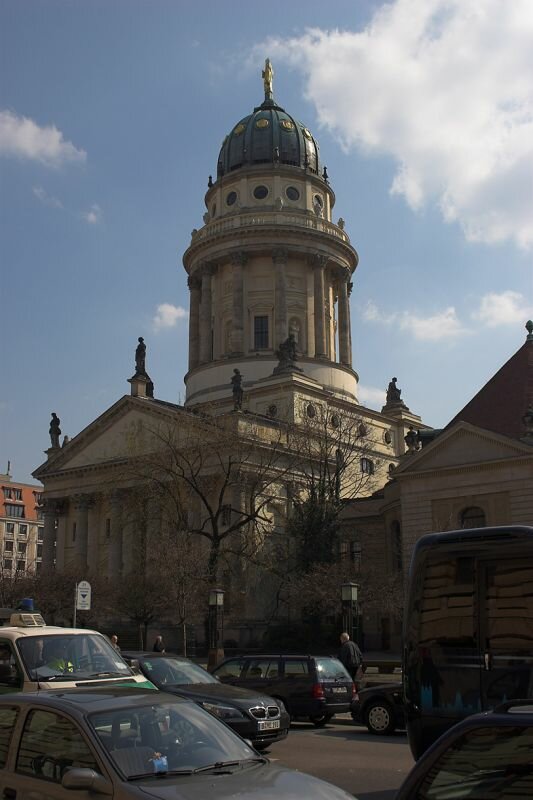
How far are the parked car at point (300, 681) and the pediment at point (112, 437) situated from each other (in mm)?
36026

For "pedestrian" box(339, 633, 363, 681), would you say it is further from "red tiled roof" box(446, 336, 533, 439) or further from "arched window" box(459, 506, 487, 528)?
"red tiled roof" box(446, 336, 533, 439)

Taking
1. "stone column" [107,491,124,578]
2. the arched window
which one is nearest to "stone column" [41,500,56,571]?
"stone column" [107,491,124,578]

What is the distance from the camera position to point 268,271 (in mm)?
71000

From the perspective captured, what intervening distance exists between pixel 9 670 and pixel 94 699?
5107 millimetres

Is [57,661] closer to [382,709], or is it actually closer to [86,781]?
[86,781]

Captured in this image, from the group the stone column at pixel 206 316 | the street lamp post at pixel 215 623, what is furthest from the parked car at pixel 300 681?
the stone column at pixel 206 316

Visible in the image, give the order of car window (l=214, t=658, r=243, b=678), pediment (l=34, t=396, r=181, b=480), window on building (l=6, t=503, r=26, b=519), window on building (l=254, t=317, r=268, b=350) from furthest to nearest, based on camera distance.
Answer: window on building (l=6, t=503, r=26, b=519)
window on building (l=254, t=317, r=268, b=350)
pediment (l=34, t=396, r=181, b=480)
car window (l=214, t=658, r=243, b=678)

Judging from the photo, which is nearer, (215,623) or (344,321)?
(215,623)

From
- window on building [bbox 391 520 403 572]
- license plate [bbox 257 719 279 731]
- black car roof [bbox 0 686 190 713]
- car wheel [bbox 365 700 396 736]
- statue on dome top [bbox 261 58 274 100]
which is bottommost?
car wheel [bbox 365 700 396 736]

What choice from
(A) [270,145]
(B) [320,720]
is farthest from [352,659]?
(A) [270,145]

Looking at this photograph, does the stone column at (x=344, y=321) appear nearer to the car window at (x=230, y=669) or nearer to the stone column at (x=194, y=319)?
the stone column at (x=194, y=319)

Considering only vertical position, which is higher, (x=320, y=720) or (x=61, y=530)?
(x=61, y=530)

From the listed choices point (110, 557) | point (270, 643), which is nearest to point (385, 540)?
point (270, 643)

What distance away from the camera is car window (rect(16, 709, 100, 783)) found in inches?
267
